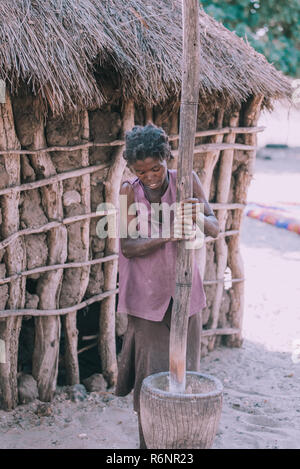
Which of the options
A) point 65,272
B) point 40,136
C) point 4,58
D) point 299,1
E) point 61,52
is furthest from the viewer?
point 299,1

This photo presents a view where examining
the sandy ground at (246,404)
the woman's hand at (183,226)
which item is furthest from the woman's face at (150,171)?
the sandy ground at (246,404)

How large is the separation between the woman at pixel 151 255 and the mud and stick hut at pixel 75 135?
40.5 inches

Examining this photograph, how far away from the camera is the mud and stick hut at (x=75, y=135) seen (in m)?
3.76

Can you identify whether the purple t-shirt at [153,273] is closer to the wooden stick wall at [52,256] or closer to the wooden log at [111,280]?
the wooden stick wall at [52,256]

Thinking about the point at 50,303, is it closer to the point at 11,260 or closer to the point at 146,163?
the point at 11,260

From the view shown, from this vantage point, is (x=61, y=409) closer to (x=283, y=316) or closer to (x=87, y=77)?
(x=87, y=77)

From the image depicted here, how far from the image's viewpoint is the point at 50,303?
165 inches

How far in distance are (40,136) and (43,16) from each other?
29.9 inches

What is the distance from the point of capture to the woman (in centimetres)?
281

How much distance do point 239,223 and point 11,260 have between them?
225 cm

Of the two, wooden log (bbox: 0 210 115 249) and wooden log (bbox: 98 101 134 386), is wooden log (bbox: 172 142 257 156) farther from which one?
wooden log (bbox: 0 210 115 249)

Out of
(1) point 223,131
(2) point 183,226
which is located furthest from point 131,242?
(1) point 223,131
